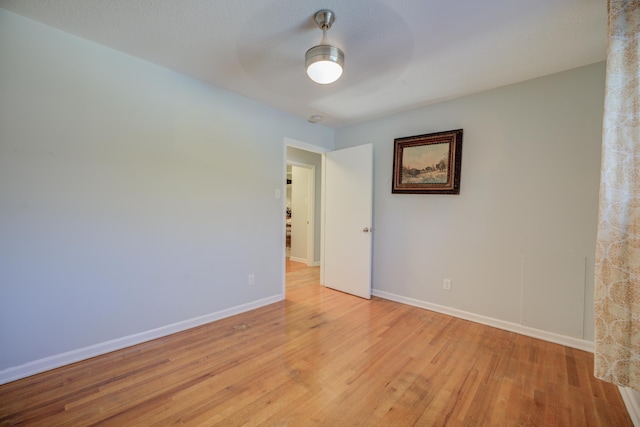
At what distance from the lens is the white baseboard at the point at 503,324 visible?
226 cm

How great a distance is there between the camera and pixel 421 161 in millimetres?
3115

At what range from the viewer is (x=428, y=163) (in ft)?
10.0

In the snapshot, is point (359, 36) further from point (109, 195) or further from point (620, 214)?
point (109, 195)

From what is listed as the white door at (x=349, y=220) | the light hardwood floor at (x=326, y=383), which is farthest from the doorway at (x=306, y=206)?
the light hardwood floor at (x=326, y=383)

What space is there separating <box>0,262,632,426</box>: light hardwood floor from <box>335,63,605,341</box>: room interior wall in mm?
493

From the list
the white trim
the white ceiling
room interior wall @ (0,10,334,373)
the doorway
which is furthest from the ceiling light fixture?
the doorway

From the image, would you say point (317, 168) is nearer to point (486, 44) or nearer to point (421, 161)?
point (421, 161)

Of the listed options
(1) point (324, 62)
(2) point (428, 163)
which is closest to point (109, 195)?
(1) point (324, 62)

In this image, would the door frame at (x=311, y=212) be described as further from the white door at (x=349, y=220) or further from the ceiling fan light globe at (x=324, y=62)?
the ceiling fan light globe at (x=324, y=62)

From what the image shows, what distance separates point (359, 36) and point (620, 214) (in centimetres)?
177

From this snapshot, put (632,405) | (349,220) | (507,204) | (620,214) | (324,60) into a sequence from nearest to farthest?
(620,214) → (632,405) → (324,60) → (507,204) → (349,220)

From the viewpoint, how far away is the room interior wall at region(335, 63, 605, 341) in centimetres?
223

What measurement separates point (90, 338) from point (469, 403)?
270cm

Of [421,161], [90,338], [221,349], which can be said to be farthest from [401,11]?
[90,338]
